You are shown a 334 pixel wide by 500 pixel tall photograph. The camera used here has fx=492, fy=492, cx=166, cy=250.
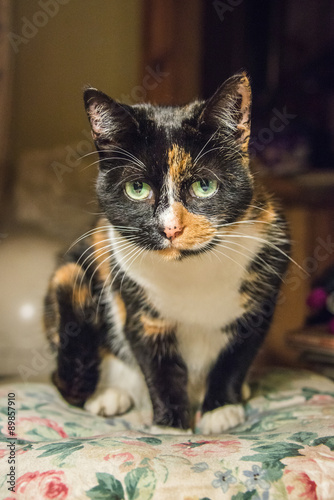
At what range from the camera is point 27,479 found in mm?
593

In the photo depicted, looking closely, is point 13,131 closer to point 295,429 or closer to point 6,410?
point 6,410

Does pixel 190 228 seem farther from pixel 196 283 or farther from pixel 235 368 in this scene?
pixel 235 368

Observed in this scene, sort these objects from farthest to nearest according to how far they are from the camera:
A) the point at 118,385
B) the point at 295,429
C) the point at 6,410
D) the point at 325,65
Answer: the point at 325,65
the point at 118,385
the point at 6,410
the point at 295,429

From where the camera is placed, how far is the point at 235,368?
35.8 inches

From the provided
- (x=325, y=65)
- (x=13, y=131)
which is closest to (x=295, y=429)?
(x=325, y=65)

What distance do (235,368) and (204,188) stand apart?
36 centimetres

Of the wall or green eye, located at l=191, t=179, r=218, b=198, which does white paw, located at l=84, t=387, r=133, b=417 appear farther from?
the wall

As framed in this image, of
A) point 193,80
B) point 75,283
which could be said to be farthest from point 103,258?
point 193,80

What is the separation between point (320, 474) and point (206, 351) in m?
0.35

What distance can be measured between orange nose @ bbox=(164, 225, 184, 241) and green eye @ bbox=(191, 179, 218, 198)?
0.07m

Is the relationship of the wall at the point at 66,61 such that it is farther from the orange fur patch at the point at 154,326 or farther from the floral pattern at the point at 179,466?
the floral pattern at the point at 179,466

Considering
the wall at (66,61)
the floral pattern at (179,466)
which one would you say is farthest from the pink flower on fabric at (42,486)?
the wall at (66,61)

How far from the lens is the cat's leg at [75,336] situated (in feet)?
2.98

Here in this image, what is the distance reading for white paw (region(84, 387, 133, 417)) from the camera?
0.93 meters
